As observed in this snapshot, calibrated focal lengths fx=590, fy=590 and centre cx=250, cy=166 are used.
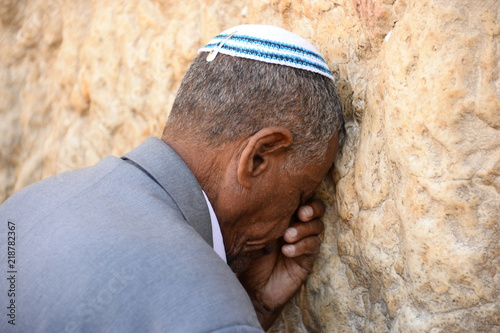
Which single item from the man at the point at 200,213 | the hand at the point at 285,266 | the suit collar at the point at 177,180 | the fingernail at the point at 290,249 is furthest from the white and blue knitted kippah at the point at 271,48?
the fingernail at the point at 290,249

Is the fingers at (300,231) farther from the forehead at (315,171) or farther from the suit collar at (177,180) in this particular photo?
the suit collar at (177,180)

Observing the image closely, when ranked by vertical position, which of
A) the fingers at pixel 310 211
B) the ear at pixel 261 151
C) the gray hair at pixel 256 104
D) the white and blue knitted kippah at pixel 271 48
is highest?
the white and blue knitted kippah at pixel 271 48

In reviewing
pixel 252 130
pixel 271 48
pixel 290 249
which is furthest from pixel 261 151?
pixel 290 249

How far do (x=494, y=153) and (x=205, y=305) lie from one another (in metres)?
0.78

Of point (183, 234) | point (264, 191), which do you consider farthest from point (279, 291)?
point (183, 234)

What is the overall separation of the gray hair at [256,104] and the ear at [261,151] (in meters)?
0.03

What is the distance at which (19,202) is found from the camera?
5.48ft

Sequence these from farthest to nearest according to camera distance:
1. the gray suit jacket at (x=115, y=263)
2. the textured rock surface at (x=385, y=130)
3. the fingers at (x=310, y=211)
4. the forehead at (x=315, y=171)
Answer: the fingers at (x=310, y=211) → the forehead at (x=315, y=171) → the textured rock surface at (x=385, y=130) → the gray suit jacket at (x=115, y=263)

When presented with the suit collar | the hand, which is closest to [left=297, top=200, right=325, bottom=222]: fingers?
the hand

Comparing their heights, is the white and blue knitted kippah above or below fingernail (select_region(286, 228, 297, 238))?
above

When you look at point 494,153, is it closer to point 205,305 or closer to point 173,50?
point 205,305

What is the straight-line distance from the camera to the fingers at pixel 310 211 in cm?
199

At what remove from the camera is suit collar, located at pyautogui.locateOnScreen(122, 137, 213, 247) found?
1646 mm

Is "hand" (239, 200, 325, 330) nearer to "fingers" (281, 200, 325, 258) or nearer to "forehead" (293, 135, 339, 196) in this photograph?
"fingers" (281, 200, 325, 258)
